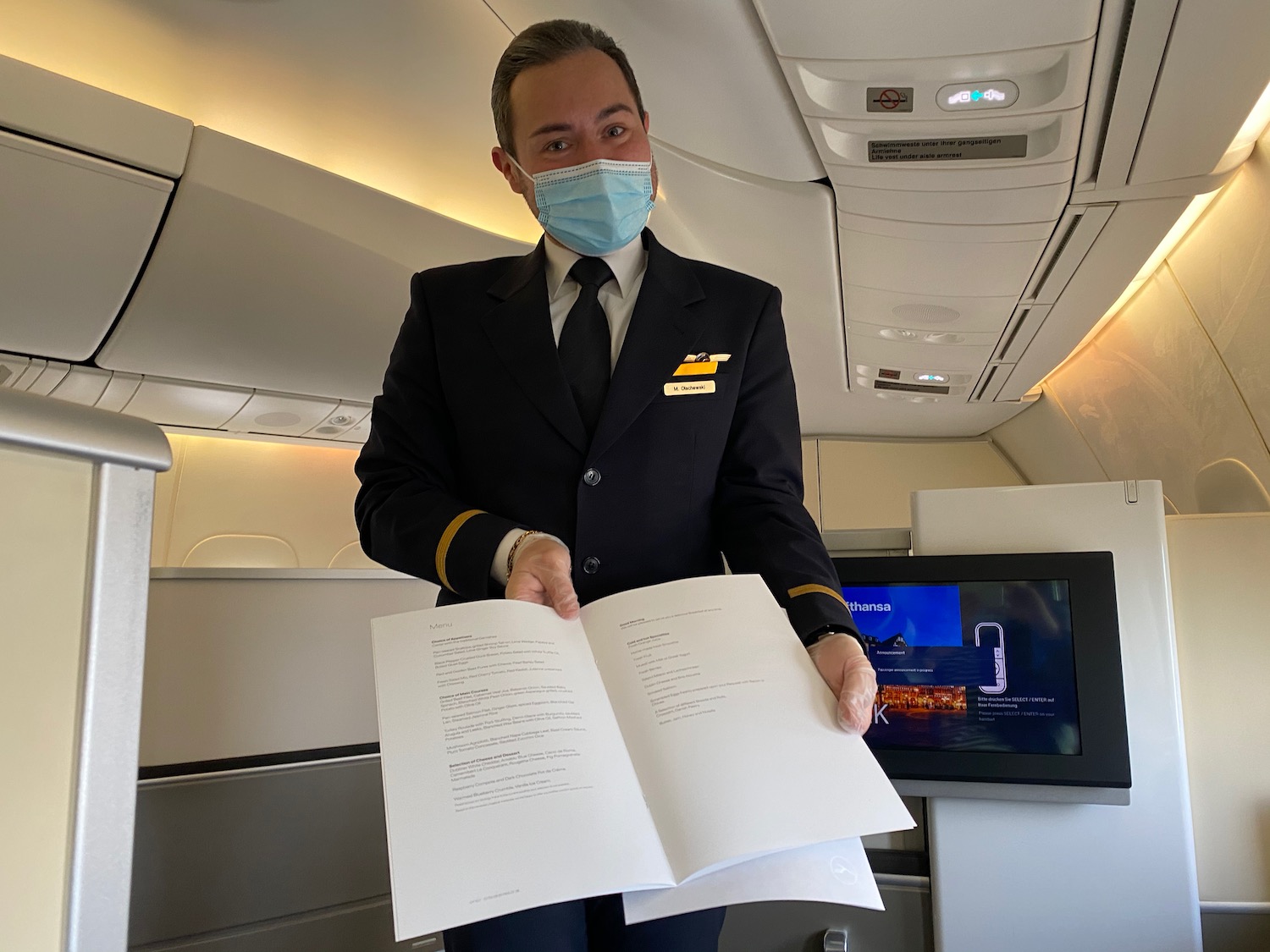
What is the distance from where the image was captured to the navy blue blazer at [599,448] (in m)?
1.16

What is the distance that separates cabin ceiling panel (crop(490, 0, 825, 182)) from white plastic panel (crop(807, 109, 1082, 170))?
11 centimetres

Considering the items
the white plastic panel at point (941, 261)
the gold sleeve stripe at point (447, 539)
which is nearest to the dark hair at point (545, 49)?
the gold sleeve stripe at point (447, 539)

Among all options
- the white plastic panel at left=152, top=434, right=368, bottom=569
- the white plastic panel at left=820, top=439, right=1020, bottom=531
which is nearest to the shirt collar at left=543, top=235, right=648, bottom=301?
the white plastic panel at left=152, top=434, right=368, bottom=569

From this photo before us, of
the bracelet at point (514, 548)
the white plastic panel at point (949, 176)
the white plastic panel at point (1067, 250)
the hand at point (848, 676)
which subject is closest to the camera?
the hand at point (848, 676)

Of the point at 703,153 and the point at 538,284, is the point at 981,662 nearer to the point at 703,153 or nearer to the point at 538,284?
the point at 538,284

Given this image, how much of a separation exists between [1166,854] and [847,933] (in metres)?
0.78

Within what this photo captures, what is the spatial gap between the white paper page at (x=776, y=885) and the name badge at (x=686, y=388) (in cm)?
59

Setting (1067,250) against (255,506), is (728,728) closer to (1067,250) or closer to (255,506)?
(1067,250)

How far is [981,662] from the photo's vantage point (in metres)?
2.32

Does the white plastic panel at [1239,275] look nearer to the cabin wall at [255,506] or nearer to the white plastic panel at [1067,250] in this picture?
the white plastic panel at [1067,250]

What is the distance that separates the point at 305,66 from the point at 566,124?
9.64ft

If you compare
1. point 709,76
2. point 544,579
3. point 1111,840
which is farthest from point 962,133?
point 544,579

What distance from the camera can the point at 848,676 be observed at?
0.96m

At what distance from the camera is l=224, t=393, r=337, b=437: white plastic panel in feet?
18.5
